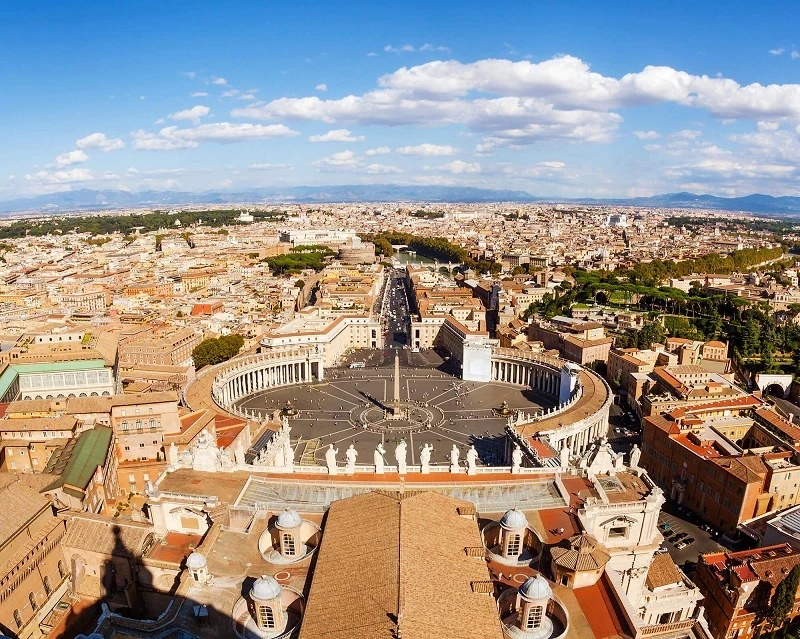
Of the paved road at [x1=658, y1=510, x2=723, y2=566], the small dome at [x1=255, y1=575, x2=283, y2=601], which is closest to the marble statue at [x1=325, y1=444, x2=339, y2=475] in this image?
the small dome at [x1=255, y1=575, x2=283, y2=601]

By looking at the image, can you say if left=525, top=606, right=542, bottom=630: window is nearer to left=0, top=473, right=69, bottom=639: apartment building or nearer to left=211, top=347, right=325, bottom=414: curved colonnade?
left=0, top=473, right=69, bottom=639: apartment building

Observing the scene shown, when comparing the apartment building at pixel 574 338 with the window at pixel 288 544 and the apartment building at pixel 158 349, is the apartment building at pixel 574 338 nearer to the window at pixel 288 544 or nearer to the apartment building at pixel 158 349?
the apartment building at pixel 158 349

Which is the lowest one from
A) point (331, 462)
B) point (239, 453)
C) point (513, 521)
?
point (239, 453)

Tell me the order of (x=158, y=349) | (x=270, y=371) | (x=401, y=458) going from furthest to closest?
(x=270, y=371) < (x=158, y=349) < (x=401, y=458)

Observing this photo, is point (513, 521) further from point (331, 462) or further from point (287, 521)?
point (331, 462)

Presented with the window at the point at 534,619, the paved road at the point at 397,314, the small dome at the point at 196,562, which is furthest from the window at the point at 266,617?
the paved road at the point at 397,314

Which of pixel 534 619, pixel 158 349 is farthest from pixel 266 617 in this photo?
pixel 158 349

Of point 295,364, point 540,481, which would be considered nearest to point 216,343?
point 295,364
